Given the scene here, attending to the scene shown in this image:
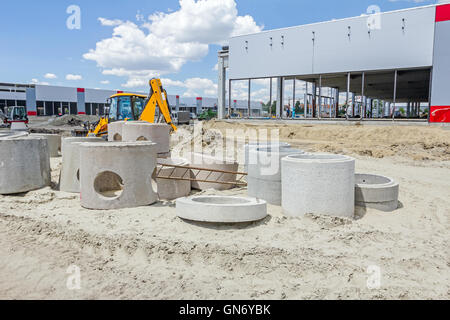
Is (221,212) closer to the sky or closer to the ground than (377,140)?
closer to the ground

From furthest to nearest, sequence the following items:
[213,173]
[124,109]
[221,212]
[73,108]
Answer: [73,108]
[124,109]
[213,173]
[221,212]

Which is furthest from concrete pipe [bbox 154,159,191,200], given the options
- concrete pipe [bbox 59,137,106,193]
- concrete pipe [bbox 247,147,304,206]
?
concrete pipe [bbox 59,137,106,193]

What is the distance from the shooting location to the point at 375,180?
7.74m

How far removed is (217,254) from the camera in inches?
179

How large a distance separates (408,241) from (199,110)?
61918 mm

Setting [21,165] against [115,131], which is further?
[115,131]

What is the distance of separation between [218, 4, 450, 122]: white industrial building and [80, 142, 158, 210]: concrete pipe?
16.9m

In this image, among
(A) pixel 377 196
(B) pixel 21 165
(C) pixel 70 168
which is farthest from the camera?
(C) pixel 70 168

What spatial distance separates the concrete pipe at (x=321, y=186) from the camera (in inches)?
218

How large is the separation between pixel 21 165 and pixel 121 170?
9.70 feet

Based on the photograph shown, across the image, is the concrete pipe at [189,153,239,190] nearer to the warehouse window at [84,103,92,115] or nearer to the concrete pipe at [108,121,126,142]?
the concrete pipe at [108,121,126,142]

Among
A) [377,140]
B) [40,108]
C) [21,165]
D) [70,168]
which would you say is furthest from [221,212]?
[40,108]

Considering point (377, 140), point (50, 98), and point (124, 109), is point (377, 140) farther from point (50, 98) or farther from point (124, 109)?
point (50, 98)
